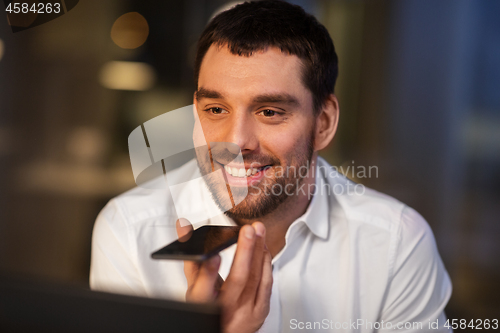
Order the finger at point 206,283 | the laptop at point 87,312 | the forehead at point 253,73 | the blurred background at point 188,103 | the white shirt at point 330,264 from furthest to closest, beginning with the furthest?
the blurred background at point 188,103 < the white shirt at point 330,264 < the forehead at point 253,73 < the finger at point 206,283 < the laptop at point 87,312

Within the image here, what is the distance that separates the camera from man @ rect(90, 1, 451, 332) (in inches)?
23.1

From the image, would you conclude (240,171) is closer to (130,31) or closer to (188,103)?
(188,103)

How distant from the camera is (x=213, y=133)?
602 mm

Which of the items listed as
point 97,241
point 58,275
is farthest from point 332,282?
point 58,275

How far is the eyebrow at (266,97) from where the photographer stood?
57cm

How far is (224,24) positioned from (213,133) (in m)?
0.20

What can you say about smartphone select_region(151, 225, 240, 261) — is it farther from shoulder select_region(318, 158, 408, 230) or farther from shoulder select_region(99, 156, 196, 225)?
shoulder select_region(318, 158, 408, 230)

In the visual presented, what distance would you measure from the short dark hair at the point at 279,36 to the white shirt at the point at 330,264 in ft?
0.75

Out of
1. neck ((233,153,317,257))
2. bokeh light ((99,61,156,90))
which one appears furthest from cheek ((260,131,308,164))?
bokeh light ((99,61,156,90))

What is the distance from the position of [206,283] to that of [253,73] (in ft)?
1.09

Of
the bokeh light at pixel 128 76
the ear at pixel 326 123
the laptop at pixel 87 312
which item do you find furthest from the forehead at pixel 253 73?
the laptop at pixel 87 312

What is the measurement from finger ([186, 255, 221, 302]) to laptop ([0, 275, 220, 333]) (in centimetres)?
16

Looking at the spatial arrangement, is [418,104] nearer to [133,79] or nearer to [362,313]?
[362,313]

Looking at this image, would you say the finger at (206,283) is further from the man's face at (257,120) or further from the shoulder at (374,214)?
the shoulder at (374,214)
